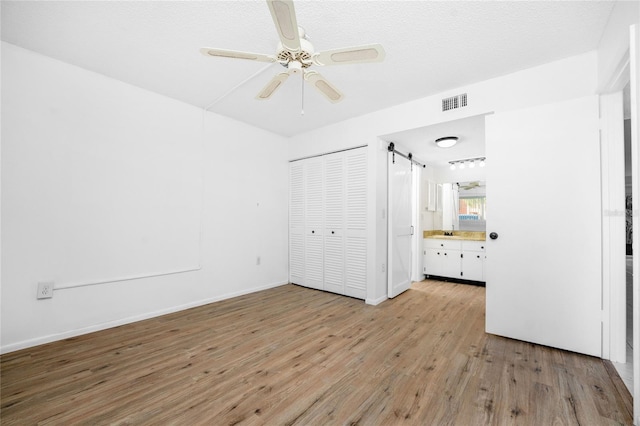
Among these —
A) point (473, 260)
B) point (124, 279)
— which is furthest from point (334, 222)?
point (124, 279)

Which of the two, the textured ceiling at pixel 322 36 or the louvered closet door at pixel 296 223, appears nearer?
the textured ceiling at pixel 322 36

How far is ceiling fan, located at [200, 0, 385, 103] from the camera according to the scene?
4.48 ft

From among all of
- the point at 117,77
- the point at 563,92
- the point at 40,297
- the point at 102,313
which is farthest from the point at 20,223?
the point at 563,92

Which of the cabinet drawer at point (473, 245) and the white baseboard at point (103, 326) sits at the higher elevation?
the cabinet drawer at point (473, 245)

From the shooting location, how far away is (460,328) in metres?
2.80

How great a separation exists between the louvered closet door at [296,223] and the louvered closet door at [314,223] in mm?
97

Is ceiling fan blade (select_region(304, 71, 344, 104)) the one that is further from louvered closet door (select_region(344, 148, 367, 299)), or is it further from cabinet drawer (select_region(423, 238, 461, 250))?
cabinet drawer (select_region(423, 238, 461, 250))

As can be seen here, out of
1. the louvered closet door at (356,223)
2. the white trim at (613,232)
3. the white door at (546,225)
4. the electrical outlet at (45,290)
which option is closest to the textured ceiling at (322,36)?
the white door at (546,225)

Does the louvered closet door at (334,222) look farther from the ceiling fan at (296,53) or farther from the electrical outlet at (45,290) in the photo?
the electrical outlet at (45,290)

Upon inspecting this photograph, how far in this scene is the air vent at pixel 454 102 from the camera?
2910 mm

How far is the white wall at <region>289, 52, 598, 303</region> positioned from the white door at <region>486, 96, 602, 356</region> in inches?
7.3

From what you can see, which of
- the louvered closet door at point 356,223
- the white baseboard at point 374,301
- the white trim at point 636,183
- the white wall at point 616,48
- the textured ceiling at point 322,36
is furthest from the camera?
the louvered closet door at point 356,223

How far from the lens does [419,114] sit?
3.24 m

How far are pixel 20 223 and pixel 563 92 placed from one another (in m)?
Answer: 5.03
